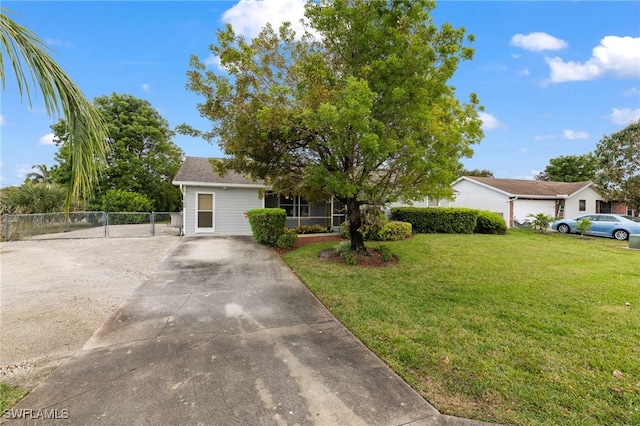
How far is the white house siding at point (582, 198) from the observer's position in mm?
20562

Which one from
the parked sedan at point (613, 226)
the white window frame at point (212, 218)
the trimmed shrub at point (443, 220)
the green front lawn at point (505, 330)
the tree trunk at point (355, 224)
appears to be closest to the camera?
the green front lawn at point (505, 330)

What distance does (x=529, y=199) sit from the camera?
20000mm

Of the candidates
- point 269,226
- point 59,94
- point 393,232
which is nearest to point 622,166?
point 393,232

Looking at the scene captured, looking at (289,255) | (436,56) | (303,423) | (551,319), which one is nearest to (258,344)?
(303,423)

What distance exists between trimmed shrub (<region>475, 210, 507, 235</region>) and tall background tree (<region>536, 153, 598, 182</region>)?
29.4 m

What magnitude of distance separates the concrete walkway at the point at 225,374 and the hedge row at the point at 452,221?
10.8 meters

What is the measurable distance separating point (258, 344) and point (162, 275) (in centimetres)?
434

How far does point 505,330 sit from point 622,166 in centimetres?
2232

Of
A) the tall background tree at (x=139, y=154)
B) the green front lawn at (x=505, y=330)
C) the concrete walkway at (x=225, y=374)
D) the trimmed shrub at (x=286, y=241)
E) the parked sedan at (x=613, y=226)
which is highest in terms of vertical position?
the tall background tree at (x=139, y=154)

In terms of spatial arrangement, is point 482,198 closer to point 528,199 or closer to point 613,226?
point 528,199

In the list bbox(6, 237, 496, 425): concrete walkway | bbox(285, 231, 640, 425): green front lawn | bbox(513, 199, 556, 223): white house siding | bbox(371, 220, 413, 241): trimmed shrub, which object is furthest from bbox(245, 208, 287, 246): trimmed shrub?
bbox(513, 199, 556, 223): white house siding

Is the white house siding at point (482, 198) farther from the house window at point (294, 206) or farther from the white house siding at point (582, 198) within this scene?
the house window at point (294, 206)

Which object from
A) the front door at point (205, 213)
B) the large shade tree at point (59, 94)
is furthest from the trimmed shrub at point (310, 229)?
the large shade tree at point (59, 94)

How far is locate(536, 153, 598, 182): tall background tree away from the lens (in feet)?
113
